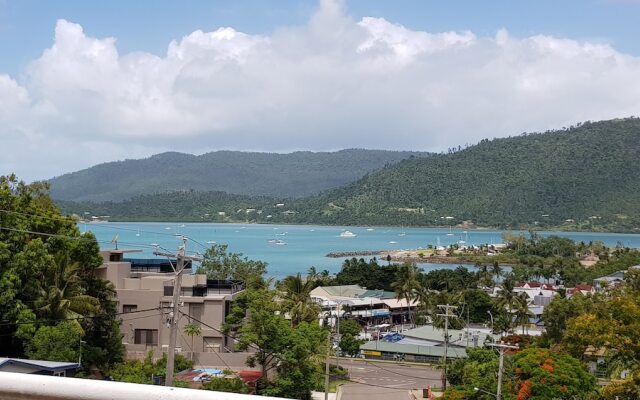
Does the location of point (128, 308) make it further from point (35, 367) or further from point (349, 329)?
point (349, 329)

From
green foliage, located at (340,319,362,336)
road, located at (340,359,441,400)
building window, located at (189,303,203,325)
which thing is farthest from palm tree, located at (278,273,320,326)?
building window, located at (189,303,203,325)

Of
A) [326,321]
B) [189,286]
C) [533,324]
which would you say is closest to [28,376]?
[189,286]

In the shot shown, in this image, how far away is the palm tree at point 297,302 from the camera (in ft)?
113

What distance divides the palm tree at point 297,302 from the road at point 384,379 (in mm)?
3627

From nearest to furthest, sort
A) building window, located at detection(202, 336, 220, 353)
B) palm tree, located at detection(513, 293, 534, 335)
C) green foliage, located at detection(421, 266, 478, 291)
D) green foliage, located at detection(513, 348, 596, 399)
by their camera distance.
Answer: green foliage, located at detection(513, 348, 596, 399) → building window, located at detection(202, 336, 220, 353) → palm tree, located at detection(513, 293, 534, 335) → green foliage, located at detection(421, 266, 478, 291)

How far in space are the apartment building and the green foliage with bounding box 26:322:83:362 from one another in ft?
15.6

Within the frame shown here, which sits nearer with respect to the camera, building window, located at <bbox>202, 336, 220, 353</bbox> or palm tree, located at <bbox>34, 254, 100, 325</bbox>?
palm tree, located at <bbox>34, 254, 100, 325</bbox>

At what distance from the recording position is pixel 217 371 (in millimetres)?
25203

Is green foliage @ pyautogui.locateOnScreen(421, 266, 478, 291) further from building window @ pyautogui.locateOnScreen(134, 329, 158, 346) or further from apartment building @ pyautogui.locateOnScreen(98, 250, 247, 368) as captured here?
building window @ pyautogui.locateOnScreen(134, 329, 158, 346)

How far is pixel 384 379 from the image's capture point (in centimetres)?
3409

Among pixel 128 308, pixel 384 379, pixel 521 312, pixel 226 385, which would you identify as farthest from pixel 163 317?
pixel 521 312

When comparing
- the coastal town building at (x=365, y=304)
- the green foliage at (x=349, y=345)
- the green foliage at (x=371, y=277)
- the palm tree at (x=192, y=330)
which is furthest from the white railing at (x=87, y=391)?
the green foliage at (x=371, y=277)

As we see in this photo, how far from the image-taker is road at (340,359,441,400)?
2961 centimetres

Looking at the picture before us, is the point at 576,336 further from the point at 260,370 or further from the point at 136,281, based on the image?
the point at 136,281
